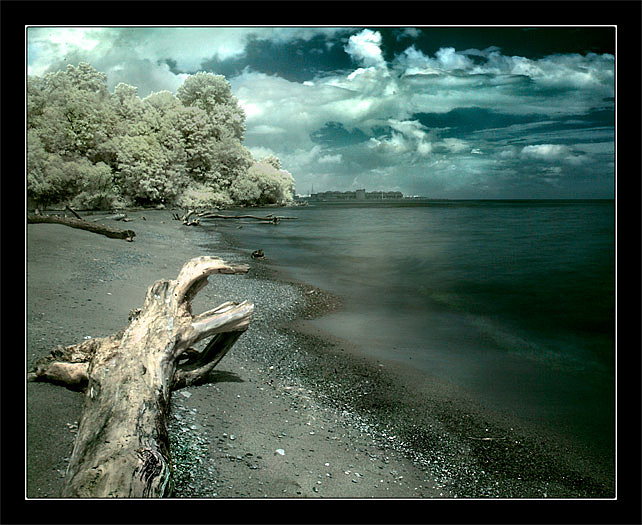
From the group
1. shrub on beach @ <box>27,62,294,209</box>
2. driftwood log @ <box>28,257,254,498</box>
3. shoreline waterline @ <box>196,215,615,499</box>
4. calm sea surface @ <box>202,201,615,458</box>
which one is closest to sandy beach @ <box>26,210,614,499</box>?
shoreline waterline @ <box>196,215,615,499</box>

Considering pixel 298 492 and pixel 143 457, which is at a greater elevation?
pixel 143 457

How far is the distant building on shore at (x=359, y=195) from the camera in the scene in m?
3.56

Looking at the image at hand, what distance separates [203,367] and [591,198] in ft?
8.12

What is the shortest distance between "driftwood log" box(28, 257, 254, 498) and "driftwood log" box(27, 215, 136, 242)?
1.06 meters

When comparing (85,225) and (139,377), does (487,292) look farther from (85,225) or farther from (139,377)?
(85,225)

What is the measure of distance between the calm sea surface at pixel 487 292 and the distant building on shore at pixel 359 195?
4.0 inches

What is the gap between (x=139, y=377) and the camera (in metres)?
1.96

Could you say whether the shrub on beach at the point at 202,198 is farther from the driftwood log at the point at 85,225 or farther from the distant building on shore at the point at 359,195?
the distant building on shore at the point at 359,195

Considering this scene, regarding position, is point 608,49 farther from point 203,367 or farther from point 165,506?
point 165,506

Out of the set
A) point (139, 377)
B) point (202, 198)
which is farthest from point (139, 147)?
point (139, 377)

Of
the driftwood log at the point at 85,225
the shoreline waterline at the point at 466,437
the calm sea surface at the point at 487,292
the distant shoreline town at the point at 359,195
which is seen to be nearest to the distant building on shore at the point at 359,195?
the distant shoreline town at the point at 359,195

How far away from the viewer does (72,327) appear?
2869 mm

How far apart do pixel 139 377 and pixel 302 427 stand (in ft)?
2.66
